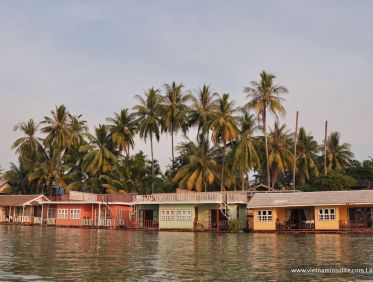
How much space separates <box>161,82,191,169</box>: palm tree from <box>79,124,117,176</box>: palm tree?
7.31 metres

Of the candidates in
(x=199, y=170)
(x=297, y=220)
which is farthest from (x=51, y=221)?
(x=297, y=220)

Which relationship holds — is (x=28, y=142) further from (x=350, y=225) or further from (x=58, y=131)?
(x=350, y=225)

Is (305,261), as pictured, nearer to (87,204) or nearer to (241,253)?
(241,253)

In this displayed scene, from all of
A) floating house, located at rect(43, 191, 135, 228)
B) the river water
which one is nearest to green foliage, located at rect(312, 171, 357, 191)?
floating house, located at rect(43, 191, 135, 228)

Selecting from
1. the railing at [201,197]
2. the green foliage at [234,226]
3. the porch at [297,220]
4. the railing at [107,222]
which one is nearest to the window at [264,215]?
the porch at [297,220]

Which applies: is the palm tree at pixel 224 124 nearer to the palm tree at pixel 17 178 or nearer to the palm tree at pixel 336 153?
the palm tree at pixel 336 153

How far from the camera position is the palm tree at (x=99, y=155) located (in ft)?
182

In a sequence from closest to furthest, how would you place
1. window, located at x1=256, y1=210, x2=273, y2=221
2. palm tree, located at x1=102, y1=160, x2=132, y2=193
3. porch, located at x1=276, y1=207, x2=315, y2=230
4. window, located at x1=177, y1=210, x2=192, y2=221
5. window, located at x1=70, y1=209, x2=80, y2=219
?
1. porch, located at x1=276, y1=207, x2=315, y2=230
2. window, located at x1=256, y1=210, x2=273, y2=221
3. window, located at x1=177, y1=210, x2=192, y2=221
4. window, located at x1=70, y1=209, x2=80, y2=219
5. palm tree, located at x1=102, y1=160, x2=132, y2=193

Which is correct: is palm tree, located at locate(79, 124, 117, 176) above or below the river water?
above

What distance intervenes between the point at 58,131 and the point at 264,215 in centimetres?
3110

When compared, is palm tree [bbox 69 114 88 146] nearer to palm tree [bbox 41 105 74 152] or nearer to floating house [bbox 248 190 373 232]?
palm tree [bbox 41 105 74 152]

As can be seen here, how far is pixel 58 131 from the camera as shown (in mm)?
59750

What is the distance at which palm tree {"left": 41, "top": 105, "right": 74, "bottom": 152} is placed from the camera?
59344 mm

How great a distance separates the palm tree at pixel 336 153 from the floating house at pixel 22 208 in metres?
37.1
